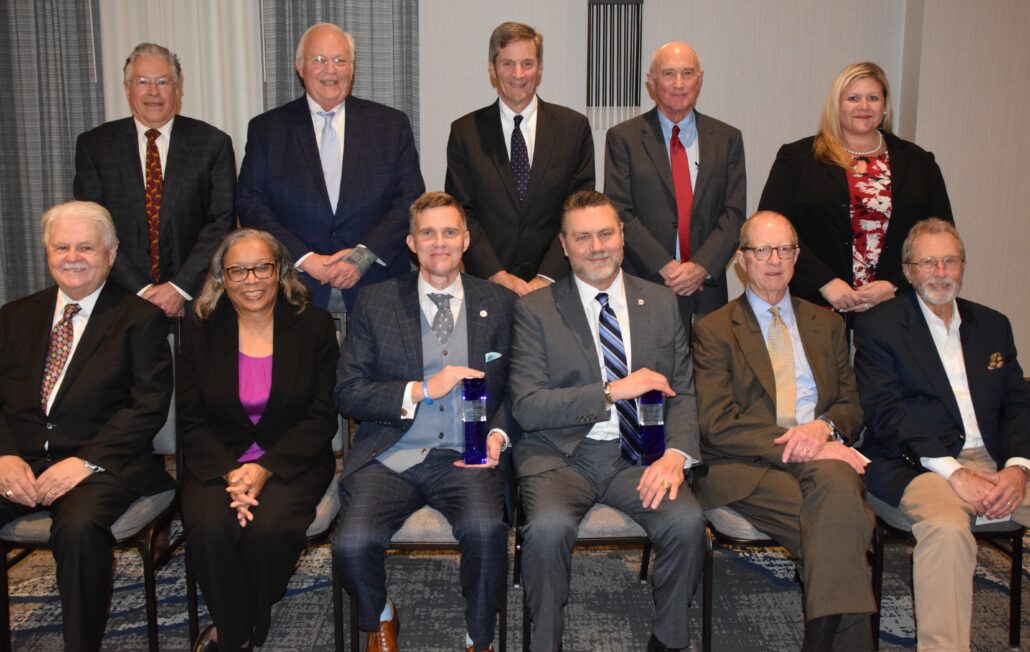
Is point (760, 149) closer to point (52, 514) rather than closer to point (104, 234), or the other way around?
point (104, 234)

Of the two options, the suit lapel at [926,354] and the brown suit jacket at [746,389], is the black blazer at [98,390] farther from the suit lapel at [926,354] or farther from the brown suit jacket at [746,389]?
the suit lapel at [926,354]

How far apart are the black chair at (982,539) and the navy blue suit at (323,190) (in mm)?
2261

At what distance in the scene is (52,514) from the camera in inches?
113

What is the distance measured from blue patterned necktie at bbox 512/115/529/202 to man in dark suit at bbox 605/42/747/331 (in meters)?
0.39

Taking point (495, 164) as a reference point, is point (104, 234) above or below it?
below

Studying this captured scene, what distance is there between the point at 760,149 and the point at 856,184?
76.7 inches

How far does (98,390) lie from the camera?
305 cm

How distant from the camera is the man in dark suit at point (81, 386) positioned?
9.51 ft

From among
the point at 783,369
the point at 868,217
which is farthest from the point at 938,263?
the point at 783,369

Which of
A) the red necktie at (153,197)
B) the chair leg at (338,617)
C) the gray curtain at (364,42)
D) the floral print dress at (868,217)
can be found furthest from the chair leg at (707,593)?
the gray curtain at (364,42)

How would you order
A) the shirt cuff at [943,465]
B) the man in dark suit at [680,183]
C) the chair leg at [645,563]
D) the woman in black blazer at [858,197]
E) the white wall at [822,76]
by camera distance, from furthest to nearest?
the white wall at [822,76] → the man in dark suit at [680,183] → the woman in black blazer at [858,197] → the chair leg at [645,563] → the shirt cuff at [943,465]

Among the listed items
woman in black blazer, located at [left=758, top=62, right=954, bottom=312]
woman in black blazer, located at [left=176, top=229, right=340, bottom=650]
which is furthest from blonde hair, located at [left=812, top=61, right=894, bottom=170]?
woman in black blazer, located at [left=176, top=229, right=340, bottom=650]

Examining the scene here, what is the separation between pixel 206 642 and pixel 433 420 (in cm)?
107

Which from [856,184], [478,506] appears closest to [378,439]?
[478,506]
